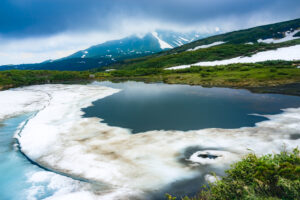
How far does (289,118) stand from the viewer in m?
21.7

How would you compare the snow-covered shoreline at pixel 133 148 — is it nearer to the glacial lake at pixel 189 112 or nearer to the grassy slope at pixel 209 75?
the glacial lake at pixel 189 112

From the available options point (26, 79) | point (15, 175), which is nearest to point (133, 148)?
point (15, 175)

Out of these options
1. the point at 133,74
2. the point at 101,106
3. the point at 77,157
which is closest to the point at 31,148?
the point at 77,157

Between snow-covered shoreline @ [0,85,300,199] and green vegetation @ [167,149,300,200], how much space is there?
439 centimetres

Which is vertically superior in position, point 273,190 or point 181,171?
point 273,190

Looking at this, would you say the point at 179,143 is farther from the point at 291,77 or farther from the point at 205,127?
the point at 291,77

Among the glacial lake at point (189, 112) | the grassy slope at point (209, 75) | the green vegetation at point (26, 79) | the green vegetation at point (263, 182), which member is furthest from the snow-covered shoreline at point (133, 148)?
the green vegetation at point (26, 79)

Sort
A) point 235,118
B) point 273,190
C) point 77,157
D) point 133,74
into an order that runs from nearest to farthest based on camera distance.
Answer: point 273,190 → point 77,157 → point 235,118 → point 133,74

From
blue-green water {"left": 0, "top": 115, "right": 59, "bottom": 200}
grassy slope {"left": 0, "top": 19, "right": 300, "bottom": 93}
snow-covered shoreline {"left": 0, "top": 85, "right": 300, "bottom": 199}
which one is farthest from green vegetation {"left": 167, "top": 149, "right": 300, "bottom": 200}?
grassy slope {"left": 0, "top": 19, "right": 300, "bottom": 93}

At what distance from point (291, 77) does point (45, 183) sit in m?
55.3

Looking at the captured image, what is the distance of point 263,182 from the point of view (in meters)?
7.60

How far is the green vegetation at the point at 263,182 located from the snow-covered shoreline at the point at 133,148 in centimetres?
439

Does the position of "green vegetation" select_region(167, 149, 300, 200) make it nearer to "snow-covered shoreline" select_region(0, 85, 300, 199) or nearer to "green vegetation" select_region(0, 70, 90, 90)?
"snow-covered shoreline" select_region(0, 85, 300, 199)

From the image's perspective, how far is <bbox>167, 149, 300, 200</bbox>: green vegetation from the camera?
6844 millimetres
